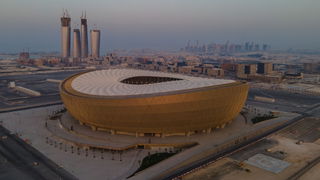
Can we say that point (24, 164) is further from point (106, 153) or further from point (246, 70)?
point (246, 70)

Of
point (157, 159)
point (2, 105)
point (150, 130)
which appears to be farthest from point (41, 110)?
point (157, 159)

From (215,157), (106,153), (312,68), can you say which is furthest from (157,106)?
(312,68)

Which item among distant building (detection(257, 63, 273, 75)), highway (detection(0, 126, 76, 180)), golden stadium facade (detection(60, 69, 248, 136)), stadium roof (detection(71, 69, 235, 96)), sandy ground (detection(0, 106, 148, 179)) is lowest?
highway (detection(0, 126, 76, 180))

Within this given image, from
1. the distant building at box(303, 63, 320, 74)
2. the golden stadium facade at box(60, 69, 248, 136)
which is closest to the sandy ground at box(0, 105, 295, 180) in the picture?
the golden stadium facade at box(60, 69, 248, 136)

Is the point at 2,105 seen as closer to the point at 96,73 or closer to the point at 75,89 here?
the point at 96,73

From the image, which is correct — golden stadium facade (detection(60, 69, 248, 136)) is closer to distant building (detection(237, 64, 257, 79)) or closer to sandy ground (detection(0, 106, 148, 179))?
sandy ground (detection(0, 106, 148, 179))

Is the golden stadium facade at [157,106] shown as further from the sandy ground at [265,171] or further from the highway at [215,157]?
the sandy ground at [265,171]

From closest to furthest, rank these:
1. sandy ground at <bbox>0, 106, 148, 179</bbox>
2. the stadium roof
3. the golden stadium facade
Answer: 1. sandy ground at <bbox>0, 106, 148, 179</bbox>
2. the golden stadium facade
3. the stadium roof
